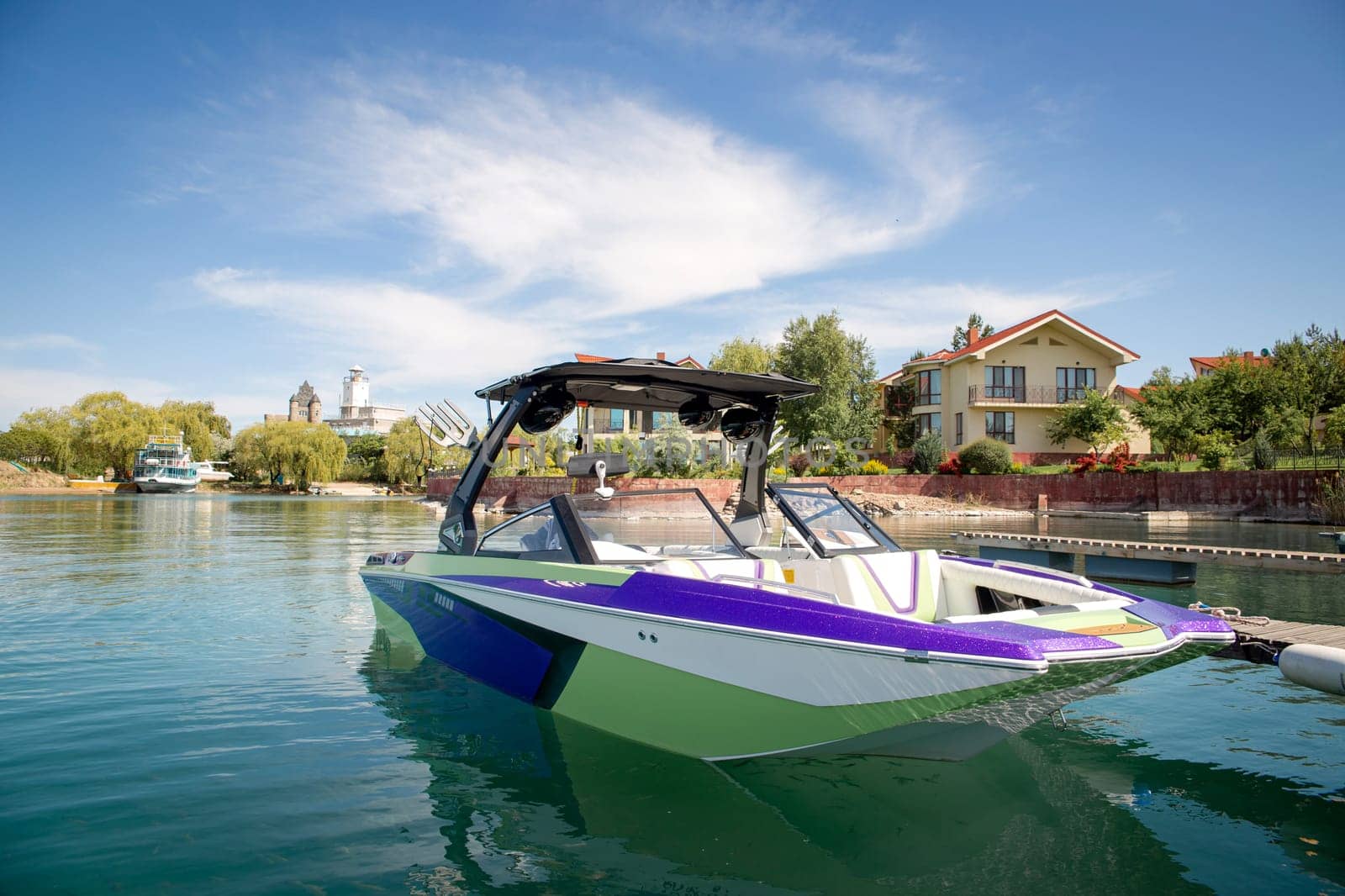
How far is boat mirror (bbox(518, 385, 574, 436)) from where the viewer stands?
18.3ft

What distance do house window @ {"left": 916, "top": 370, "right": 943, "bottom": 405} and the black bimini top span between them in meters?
42.4

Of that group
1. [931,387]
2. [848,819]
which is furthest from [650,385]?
[931,387]

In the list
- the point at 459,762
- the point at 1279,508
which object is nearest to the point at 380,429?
the point at 1279,508

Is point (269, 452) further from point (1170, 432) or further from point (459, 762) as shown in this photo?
point (459, 762)

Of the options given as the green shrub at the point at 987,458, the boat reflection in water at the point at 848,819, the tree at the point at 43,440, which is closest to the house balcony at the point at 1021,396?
the green shrub at the point at 987,458

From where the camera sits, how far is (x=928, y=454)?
133ft

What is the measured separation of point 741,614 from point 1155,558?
9.22 m

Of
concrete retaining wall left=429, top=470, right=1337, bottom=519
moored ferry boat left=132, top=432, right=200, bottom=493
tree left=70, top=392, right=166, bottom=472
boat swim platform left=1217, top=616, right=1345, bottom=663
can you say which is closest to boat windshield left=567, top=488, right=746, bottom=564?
boat swim platform left=1217, top=616, right=1345, bottom=663

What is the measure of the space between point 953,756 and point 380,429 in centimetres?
19770

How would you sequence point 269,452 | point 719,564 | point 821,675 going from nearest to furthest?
1. point 821,675
2. point 719,564
3. point 269,452

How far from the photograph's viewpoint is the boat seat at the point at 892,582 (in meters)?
4.93

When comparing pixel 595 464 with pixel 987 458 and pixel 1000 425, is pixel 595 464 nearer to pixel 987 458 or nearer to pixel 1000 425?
pixel 987 458

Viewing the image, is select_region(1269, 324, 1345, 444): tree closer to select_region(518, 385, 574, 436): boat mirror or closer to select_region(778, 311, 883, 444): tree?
select_region(778, 311, 883, 444): tree

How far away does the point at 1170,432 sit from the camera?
3647 centimetres
